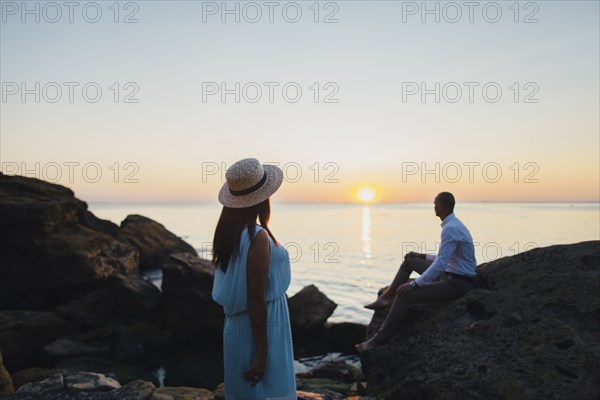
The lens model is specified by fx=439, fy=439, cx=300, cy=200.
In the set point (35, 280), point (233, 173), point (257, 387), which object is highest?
point (233, 173)

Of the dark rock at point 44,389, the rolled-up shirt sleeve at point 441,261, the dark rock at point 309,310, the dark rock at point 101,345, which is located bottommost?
the dark rock at point 101,345

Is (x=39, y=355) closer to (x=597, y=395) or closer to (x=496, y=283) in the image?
(x=496, y=283)

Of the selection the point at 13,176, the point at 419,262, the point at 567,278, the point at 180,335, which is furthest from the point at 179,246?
the point at 567,278

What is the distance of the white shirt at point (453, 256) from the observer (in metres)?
7.34

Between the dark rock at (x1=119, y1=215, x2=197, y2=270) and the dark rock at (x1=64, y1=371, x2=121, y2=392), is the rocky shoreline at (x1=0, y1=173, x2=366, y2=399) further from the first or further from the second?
the dark rock at (x1=119, y1=215, x2=197, y2=270)

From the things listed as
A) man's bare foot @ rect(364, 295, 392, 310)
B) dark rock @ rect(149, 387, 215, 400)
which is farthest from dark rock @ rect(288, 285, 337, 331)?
dark rock @ rect(149, 387, 215, 400)

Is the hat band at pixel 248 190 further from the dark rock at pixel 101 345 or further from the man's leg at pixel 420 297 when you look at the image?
the dark rock at pixel 101 345

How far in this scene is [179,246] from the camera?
31.7m

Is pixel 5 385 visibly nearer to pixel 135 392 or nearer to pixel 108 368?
pixel 135 392

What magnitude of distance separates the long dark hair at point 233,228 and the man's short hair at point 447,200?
4.95 meters

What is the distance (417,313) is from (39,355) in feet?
35.7

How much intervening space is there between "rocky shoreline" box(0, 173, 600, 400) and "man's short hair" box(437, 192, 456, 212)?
1339mm

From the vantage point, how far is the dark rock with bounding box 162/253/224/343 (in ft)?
47.9

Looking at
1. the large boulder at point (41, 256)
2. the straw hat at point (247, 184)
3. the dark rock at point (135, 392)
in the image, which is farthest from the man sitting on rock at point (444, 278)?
the large boulder at point (41, 256)
